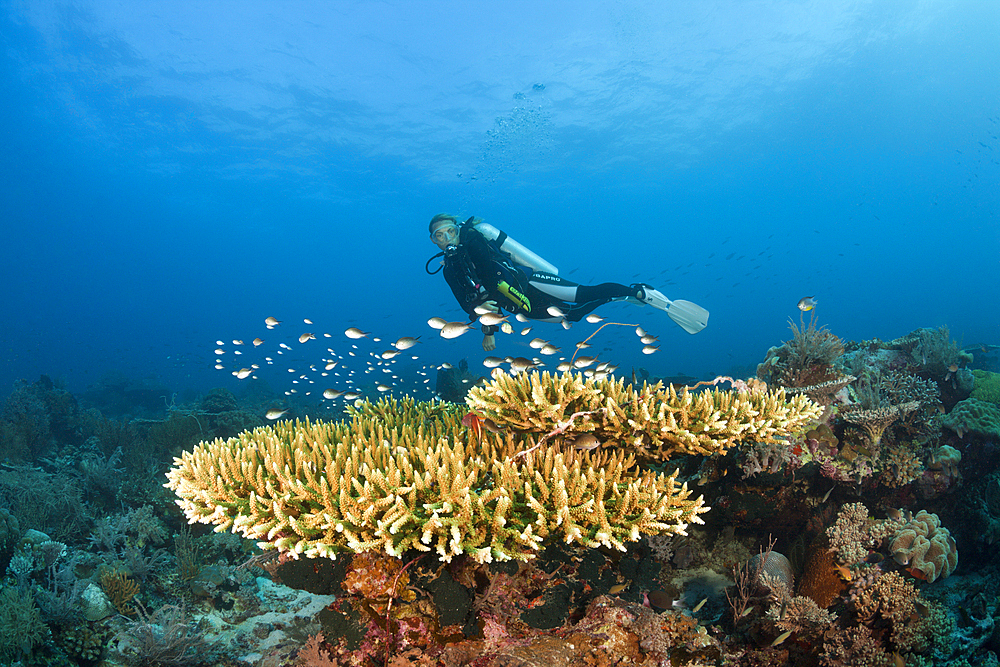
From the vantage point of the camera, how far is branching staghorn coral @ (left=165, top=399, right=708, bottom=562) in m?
2.43

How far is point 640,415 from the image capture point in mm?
3443

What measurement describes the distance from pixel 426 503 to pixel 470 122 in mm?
41823

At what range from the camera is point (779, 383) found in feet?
19.7

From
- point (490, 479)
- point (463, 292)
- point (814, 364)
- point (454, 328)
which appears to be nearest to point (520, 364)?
point (454, 328)

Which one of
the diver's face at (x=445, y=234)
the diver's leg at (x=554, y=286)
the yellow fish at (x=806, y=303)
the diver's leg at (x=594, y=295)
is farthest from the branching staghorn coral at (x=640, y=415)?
the diver's face at (x=445, y=234)

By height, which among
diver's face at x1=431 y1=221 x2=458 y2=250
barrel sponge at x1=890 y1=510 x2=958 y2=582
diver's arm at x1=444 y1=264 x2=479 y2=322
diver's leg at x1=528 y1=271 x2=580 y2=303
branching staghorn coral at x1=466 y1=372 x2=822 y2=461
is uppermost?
diver's face at x1=431 y1=221 x2=458 y2=250

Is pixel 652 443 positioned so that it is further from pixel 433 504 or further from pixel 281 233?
pixel 281 233

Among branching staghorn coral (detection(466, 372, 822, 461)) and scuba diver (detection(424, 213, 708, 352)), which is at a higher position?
scuba diver (detection(424, 213, 708, 352))

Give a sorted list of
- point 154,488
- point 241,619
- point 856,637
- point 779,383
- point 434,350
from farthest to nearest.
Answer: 1. point 434,350
2. point 154,488
3. point 779,383
4. point 241,619
5. point 856,637

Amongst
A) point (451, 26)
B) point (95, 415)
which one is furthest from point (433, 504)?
point (451, 26)

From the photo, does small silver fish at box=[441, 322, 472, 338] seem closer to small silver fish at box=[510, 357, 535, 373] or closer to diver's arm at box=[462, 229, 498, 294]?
small silver fish at box=[510, 357, 535, 373]

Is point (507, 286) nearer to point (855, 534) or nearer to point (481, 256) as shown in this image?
point (481, 256)

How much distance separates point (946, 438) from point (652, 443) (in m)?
4.61

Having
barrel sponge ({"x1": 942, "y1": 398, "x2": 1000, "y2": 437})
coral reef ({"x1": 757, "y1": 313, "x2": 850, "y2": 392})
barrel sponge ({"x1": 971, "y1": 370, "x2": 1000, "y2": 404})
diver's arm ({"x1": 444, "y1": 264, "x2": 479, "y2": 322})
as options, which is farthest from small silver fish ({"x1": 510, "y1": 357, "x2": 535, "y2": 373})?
barrel sponge ({"x1": 971, "y1": 370, "x2": 1000, "y2": 404})
